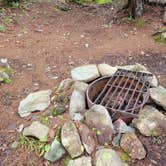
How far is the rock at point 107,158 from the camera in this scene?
94.2 inches

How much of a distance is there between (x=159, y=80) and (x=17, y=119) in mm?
1795

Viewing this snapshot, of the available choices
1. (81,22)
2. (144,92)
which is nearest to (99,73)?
(144,92)

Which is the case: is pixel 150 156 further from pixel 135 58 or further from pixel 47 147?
pixel 135 58

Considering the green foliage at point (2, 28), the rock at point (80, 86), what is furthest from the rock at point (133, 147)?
the green foliage at point (2, 28)

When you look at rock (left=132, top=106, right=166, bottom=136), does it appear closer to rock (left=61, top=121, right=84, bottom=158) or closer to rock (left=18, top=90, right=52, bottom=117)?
rock (left=61, top=121, right=84, bottom=158)

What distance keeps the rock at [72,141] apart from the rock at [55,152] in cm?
5

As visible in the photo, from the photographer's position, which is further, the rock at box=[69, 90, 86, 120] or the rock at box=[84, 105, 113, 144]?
the rock at box=[69, 90, 86, 120]

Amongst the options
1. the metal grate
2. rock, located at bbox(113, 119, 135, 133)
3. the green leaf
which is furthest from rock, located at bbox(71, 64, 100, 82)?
the green leaf

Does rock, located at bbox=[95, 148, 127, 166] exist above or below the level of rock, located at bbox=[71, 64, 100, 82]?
below

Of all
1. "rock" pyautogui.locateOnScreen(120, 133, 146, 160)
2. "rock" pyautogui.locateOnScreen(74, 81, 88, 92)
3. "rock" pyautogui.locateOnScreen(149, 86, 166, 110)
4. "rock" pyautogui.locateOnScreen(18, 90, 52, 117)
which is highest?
"rock" pyautogui.locateOnScreen(149, 86, 166, 110)

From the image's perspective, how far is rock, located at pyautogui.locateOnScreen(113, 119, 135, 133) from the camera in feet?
8.70

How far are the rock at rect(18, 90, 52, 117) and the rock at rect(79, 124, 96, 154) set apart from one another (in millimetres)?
641

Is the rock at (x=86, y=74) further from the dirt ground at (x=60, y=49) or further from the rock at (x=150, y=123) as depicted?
the rock at (x=150, y=123)

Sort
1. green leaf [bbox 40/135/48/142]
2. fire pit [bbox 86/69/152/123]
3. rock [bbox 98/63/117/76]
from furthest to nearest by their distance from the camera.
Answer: rock [bbox 98/63/117/76] < fire pit [bbox 86/69/152/123] < green leaf [bbox 40/135/48/142]
